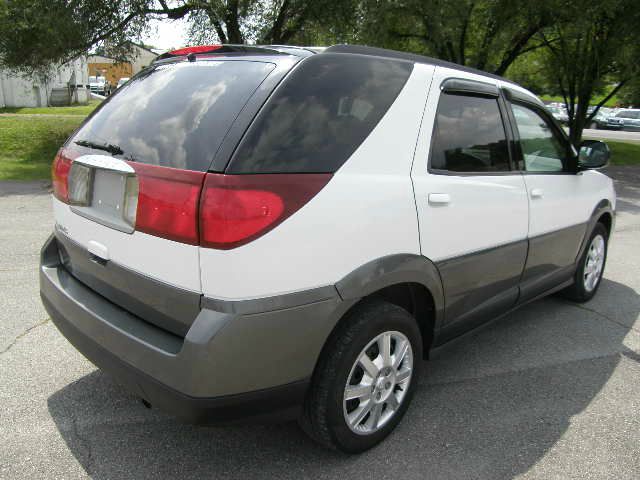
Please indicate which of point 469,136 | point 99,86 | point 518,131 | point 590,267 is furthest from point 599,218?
point 99,86

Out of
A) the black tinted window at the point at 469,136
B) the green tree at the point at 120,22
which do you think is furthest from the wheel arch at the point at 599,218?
the green tree at the point at 120,22

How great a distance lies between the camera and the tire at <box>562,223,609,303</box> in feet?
14.5

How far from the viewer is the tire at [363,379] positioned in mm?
2266

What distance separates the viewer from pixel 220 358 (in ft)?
6.33

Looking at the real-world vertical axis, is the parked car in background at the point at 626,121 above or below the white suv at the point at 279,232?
above

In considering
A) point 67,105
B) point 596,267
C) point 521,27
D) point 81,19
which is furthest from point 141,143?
point 67,105

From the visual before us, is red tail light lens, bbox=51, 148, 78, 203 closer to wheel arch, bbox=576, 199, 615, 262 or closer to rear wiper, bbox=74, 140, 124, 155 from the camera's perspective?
rear wiper, bbox=74, 140, 124, 155

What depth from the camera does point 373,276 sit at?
2270 mm

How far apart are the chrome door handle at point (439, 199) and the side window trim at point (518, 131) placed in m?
0.91

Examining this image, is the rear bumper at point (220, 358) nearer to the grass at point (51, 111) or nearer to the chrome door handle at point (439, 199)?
the chrome door handle at point (439, 199)

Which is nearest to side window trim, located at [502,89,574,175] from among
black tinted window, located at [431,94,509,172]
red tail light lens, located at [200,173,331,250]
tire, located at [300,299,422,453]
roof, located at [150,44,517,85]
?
black tinted window, located at [431,94,509,172]

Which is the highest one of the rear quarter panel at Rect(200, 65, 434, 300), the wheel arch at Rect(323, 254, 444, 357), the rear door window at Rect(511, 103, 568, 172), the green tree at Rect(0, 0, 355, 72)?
the green tree at Rect(0, 0, 355, 72)

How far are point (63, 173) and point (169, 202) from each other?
38.4 inches

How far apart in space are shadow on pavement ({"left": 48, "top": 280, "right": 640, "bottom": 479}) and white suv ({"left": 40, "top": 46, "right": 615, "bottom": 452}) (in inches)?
8.5
